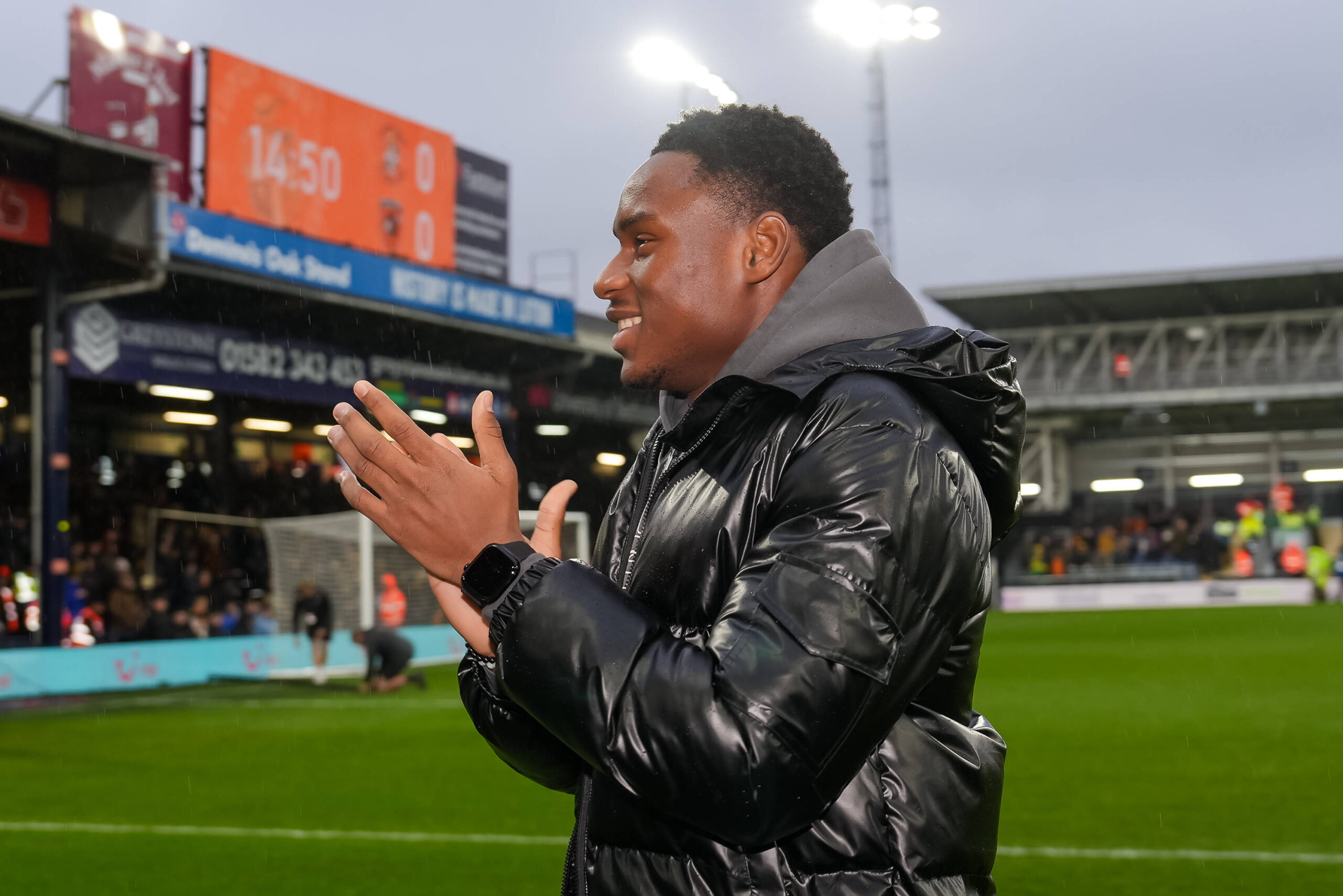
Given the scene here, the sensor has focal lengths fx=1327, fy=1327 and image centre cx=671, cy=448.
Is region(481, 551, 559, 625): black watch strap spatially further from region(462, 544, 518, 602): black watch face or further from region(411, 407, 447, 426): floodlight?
region(411, 407, 447, 426): floodlight

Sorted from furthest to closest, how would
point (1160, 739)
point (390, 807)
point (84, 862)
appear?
1. point (1160, 739)
2. point (390, 807)
3. point (84, 862)

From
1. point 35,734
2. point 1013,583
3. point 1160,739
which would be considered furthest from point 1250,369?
point 35,734

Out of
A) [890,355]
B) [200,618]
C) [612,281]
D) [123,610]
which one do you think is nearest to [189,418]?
[200,618]

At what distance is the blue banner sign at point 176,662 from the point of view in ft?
49.1

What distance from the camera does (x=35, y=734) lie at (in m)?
12.6

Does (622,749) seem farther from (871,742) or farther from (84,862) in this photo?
(84,862)

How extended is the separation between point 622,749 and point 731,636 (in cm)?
16

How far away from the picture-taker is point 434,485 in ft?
5.01

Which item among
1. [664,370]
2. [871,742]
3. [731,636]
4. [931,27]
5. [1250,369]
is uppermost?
[931,27]

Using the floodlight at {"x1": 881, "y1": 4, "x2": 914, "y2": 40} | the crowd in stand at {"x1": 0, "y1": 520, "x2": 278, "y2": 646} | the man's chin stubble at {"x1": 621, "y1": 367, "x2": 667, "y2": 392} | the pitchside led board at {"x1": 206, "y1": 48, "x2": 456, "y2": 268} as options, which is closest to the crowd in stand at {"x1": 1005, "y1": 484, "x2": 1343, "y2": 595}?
the floodlight at {"x1": 881, "y1": 4, "x2": 914, "y2": 40}

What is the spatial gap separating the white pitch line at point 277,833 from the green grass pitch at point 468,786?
83 mm

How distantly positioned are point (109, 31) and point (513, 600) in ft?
65.2

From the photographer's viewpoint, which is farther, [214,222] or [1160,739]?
[214,222]

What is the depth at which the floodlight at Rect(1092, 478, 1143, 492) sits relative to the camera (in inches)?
1692
